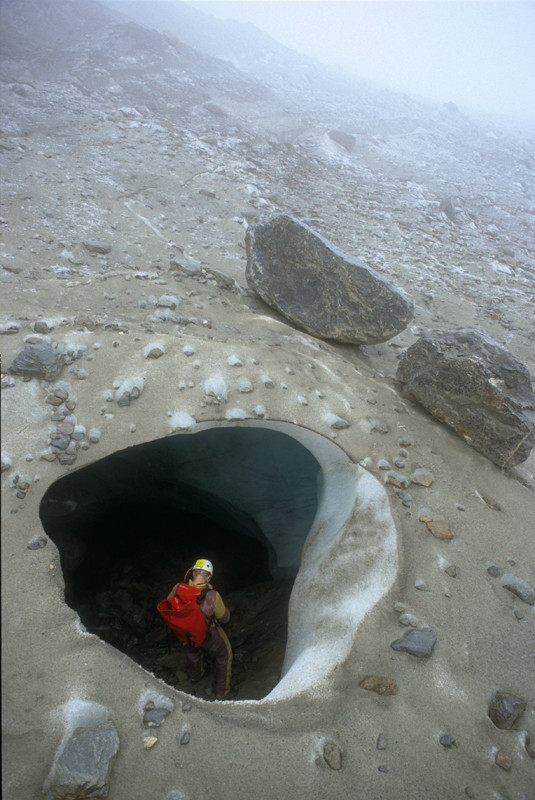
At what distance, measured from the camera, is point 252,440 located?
14.0ft

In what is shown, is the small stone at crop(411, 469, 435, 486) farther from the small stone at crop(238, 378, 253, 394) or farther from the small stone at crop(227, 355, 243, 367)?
the small stone at crop(227, 355, 243, 367)

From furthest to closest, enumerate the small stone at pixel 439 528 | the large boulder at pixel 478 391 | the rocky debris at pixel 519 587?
the large boulder at pixel 478 391 < the small stone at pixel 439 528 < the rocky debris at pixel 519 587

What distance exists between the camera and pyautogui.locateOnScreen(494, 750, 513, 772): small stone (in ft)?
6.95

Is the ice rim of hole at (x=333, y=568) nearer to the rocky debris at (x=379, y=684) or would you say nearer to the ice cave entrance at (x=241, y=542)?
the ice cave entrance at (x=241, y=542)

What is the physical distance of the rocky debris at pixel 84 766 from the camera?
1.81 m

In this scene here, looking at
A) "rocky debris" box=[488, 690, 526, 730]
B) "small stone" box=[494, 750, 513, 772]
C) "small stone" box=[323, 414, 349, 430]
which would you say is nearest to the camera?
"small stone" box=[494, 750, 513, 772]

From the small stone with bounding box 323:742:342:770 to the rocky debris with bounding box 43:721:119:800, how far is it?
94 cm

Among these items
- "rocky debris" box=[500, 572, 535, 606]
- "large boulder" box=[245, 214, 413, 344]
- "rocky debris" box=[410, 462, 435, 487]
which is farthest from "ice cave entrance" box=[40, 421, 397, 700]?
"large boulder" box=[245, 214, 413, 344]

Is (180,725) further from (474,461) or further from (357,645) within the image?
(474,461)

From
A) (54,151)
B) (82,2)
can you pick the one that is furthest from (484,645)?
(82,2)

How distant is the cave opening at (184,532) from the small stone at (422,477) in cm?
83

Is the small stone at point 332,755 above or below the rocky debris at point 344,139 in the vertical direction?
below

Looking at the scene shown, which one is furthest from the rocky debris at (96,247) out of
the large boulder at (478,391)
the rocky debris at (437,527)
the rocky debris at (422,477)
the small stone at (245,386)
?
the rocky debris at (437,527)

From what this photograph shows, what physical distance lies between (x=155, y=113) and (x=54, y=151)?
4.67 meters
